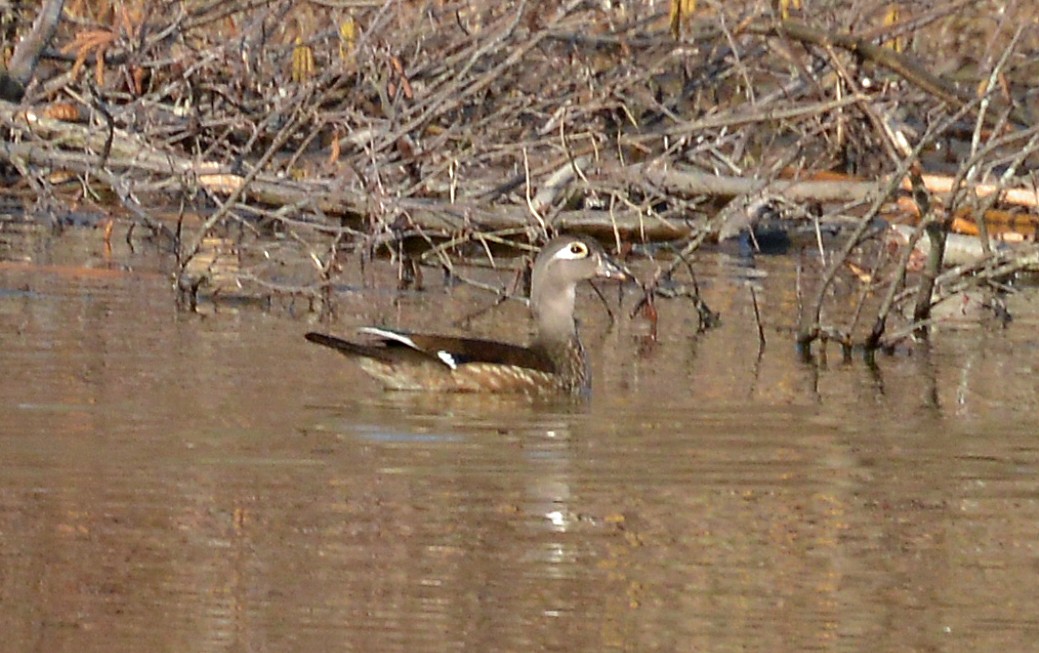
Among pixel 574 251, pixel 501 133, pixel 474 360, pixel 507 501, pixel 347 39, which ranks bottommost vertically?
pixel 507 501

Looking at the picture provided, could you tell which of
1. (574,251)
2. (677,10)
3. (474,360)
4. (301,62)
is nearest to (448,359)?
(474,360)

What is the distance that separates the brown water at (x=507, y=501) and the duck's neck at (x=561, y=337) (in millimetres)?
189

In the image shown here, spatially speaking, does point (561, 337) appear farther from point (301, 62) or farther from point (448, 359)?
point (301, 62)

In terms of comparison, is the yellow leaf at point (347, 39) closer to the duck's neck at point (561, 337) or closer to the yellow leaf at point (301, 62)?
the yellow leaf at point (301, 62)

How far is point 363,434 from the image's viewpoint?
29.5 feet

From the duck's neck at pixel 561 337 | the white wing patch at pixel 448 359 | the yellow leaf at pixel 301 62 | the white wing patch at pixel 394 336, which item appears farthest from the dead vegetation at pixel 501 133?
the white wing patch at pixel 394 336

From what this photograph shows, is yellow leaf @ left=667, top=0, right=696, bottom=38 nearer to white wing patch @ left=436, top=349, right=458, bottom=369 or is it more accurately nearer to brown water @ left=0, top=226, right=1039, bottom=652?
brown water @ left=0, top=226, right=1039, bottom=652

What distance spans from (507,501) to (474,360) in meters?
2.69

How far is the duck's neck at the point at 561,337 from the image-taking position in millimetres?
10688

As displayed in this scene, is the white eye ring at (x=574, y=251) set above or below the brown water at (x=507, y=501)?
above

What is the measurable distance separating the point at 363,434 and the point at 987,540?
2.59 m

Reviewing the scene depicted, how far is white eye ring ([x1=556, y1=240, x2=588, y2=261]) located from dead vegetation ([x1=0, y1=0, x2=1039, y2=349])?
1.21 meters

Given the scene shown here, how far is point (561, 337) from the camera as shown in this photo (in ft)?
36.1

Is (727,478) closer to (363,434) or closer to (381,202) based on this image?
(363,434)
